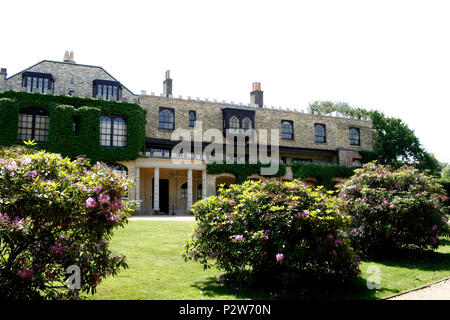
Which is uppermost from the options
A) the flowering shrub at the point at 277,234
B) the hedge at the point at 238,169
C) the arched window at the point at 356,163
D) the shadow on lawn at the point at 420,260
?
the arched window at the point at 356,163

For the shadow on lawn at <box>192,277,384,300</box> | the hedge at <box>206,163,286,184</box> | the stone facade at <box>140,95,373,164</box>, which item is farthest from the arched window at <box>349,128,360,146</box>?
the shadow on lawn at <box>192,277,384,300</box>

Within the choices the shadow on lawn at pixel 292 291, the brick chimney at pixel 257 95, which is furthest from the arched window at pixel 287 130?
the shadow on lawn at pixel 292 291

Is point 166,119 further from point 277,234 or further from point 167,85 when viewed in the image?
point 277,234

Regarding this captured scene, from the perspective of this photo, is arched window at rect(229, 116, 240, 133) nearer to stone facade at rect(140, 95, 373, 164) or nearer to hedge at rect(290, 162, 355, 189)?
stone facade at rect(140, 95, 373, 164)

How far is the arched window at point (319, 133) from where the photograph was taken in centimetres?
4422

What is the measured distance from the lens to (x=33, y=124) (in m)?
29.7

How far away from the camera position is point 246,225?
7.36 m

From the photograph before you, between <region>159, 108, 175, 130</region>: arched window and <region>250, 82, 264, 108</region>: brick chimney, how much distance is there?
443 inches

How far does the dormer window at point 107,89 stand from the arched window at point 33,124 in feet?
19.1

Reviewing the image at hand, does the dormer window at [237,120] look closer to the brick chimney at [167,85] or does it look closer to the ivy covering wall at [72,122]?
the brick chimney at [167,85]

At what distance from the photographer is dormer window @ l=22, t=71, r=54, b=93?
106ft

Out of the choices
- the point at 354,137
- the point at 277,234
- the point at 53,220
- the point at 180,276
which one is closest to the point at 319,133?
the point at 354,137
